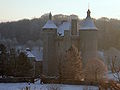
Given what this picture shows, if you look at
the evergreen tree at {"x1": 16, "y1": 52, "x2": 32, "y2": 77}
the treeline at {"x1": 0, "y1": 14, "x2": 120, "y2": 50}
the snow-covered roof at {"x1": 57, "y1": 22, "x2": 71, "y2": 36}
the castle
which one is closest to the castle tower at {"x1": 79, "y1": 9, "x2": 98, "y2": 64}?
the castle

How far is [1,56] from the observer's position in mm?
42969

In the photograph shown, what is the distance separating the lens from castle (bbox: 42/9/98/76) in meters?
47.8

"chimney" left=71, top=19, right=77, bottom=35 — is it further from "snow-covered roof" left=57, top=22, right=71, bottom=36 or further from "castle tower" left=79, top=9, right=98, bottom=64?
"snow-covered roof" left=57, top=22, right=71, bottom=36

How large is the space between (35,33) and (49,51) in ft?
284

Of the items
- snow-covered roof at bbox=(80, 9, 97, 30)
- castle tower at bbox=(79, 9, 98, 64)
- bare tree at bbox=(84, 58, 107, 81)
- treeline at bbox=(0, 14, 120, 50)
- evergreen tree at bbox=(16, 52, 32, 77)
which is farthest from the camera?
treeline at bbox=(0, 14, 120, 50)

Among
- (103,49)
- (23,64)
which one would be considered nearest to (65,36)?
(23,64)

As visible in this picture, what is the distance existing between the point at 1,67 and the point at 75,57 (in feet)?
31.7

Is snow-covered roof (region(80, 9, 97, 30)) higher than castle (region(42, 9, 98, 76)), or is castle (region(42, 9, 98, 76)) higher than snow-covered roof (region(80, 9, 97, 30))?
snow-covered roof (region(80, 9, 97, 30))

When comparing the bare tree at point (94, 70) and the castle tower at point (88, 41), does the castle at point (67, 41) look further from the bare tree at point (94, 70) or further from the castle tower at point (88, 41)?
the bare tree at point (94, 70)

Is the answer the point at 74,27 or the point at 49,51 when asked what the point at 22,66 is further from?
the point at 74,27

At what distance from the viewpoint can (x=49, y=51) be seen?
4991cm

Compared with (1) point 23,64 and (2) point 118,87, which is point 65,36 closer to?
(1) point 23,64

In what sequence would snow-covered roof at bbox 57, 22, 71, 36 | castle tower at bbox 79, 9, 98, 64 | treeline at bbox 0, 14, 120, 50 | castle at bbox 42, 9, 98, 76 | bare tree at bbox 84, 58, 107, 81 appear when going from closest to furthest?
bare tree at bbox 84, 58, 107, 81 → castle tower at bbox 79, 9, 98, 64 → castle at bbox 42, 9, 98, 76 → snow-covered roof at bbox 57, 22, 71, 36 → treeline at bbox 0, 14, 120, 50

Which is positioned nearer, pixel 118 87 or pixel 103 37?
pixel 118 87
